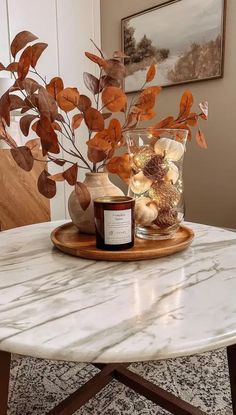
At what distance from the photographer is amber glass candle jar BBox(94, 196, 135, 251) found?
688mm

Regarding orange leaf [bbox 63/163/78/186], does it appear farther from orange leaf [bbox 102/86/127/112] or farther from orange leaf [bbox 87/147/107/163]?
orange leaf [bbox 102/86/127/112]

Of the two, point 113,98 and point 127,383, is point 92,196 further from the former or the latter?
point 127,383

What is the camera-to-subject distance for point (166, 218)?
779 mm

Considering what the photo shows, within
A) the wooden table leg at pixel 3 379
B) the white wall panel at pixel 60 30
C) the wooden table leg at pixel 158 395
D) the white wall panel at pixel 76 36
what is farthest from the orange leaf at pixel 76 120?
the white wall panel at pixel 76 36

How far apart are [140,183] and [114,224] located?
5.7 inches

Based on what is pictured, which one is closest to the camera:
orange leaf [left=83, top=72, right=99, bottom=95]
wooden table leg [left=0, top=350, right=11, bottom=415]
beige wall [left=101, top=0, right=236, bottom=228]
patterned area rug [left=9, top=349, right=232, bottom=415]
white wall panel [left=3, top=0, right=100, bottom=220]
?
wooden table leg [left=0, top=350, right=11, bottom=415]

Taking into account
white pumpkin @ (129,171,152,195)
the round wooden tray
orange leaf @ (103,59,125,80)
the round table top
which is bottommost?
the round table top

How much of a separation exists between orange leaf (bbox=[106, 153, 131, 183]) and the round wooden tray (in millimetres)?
178

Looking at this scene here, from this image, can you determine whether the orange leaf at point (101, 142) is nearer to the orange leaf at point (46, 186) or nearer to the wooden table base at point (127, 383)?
the orange leaf at point (46, 186)

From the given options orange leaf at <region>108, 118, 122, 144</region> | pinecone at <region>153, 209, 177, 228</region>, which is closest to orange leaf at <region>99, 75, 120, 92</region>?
orange leaf at <region>108, 118, 122, 144</region>

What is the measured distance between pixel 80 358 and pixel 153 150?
515 millimetres

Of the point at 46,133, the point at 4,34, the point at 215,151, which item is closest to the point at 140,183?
the point at 46,133

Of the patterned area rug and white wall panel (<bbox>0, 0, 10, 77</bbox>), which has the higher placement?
white wall panel (<bbox>0, 0, 10, 77</bbox>)

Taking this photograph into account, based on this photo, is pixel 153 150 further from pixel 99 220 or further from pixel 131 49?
pixel 131 49
